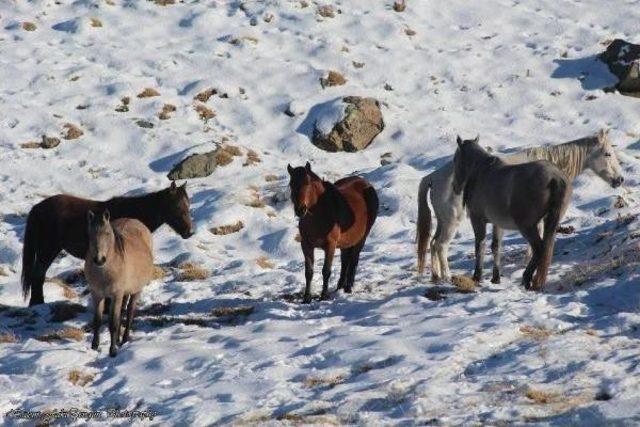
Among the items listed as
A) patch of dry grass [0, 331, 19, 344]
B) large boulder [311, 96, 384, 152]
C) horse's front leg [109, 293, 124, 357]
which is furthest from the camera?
large boulder [311, 96, 384, 152]

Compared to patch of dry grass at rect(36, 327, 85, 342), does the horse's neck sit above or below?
above

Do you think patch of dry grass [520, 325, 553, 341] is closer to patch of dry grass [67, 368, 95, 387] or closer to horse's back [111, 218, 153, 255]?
patch of dry grass [67, 368, 95, 387]

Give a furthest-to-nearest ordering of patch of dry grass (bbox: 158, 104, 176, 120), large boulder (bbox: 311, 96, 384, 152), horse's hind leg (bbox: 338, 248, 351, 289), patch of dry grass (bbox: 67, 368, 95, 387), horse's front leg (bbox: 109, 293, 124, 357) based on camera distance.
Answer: patch of dry grass (bbox: 158, 104, 176, 120)
large boulder (bbox: 311, 96, 384, 152)
horse's hind leg (bbox: 338, 248, 351, 289)
horse's front leg (bbox: 109, 293, 124, 357)
patch of dry grass (bbox: 67, 368, 95, 387)

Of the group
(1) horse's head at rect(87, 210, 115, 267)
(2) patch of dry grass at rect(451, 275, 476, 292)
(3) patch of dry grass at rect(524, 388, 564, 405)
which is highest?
(1) horse's head at rect(87, 210, 115, 267)

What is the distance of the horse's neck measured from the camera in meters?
11.6

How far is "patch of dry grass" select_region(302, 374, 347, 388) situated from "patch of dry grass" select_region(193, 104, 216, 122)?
52.4 ft

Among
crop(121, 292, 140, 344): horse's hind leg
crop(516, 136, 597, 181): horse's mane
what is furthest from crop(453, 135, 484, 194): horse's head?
crop(121, 292, 140, 344): horse's hind leg

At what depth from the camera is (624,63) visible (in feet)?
80.2

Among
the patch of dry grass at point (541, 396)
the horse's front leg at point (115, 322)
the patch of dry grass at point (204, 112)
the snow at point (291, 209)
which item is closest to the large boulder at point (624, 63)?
the snow at point (291, 209)

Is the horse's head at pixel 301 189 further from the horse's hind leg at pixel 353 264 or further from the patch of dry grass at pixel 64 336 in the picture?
the patch of dry grass at pixel 64 336

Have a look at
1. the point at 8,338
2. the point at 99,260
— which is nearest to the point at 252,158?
the point at 8,338

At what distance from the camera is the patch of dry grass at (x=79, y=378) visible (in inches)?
319

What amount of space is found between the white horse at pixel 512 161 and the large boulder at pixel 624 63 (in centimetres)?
1267

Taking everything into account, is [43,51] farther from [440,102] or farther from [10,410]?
[10,410]
